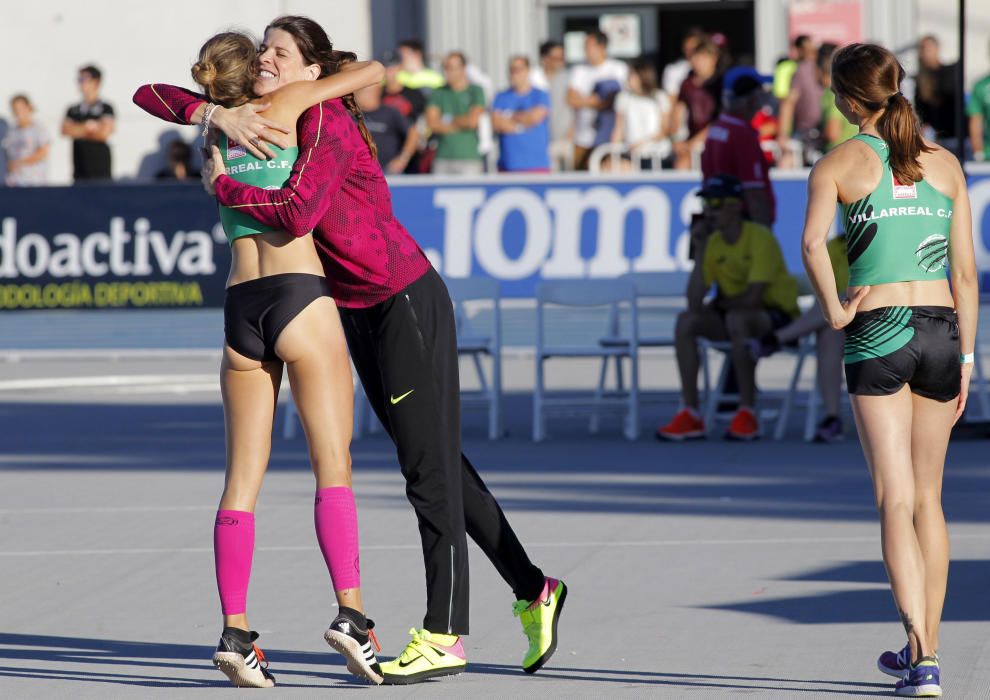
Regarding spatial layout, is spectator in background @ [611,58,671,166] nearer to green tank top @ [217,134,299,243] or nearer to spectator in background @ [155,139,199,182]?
spectator in background @ [155,139,199,182]

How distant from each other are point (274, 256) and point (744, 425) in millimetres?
6367

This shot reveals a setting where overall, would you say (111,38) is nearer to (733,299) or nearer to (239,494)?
(733,299)

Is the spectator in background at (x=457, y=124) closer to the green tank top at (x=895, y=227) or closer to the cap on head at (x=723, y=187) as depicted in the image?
the cap on head at (x=723, y=187)

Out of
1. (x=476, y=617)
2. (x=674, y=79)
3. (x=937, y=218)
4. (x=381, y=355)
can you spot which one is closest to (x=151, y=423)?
(x=476, y=617)

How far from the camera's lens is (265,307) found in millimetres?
5289

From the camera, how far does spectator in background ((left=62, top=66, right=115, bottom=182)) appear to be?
67.1 feet

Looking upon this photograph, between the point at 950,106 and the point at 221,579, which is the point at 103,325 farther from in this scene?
the point at 221,579

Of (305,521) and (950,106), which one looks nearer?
(305,521)

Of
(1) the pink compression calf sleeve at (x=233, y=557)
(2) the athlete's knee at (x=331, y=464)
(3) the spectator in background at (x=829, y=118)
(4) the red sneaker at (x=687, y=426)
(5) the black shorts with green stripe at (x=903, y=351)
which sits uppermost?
(3) the spectator in background at (x=829, y=118)

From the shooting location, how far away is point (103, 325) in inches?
671

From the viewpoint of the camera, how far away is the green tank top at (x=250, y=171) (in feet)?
17.3

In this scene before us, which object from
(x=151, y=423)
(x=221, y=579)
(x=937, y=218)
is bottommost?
(x=151, y=423)

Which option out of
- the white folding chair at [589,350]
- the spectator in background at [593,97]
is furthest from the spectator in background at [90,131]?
the white folding chair at [589,350]

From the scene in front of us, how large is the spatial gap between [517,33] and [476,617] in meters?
18.3
